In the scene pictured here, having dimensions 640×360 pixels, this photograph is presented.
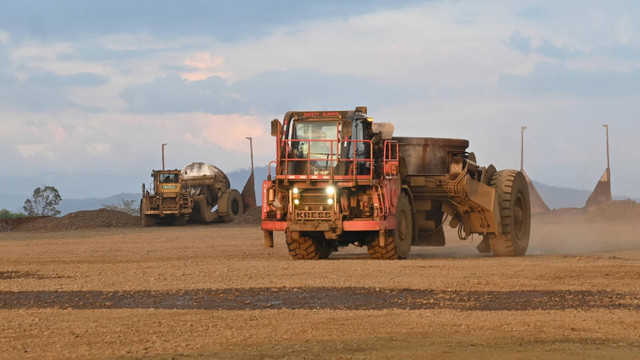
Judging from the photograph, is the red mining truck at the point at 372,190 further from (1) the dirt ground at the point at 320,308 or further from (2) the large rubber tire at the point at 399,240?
(1) the dirt ground at the point at 320,308

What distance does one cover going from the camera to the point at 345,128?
21.9m

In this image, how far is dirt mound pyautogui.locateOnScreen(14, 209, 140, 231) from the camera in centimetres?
5138

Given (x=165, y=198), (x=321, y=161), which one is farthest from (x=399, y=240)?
(x=165, y=198)

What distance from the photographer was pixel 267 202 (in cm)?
2231

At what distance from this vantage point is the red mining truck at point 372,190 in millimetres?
21641

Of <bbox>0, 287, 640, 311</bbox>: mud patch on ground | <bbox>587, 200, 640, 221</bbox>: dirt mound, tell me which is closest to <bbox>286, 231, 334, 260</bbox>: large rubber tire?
<bbox>0, 287, 640, 311</bbox>: mud patch on ground

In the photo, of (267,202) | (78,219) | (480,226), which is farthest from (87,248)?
(78,219)

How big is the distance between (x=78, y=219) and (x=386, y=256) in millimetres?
33846

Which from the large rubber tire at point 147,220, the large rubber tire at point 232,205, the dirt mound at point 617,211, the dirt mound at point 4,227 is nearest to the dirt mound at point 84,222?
the dirt mound at point 4,227

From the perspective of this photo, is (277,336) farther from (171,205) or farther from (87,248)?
(171,205)

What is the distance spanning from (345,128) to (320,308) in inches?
338

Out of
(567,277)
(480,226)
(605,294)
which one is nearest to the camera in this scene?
(605,294)

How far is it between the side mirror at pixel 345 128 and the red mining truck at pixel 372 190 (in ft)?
0.07

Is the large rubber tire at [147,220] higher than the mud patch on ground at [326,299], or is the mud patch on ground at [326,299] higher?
the large rubber tire at [147,220]
